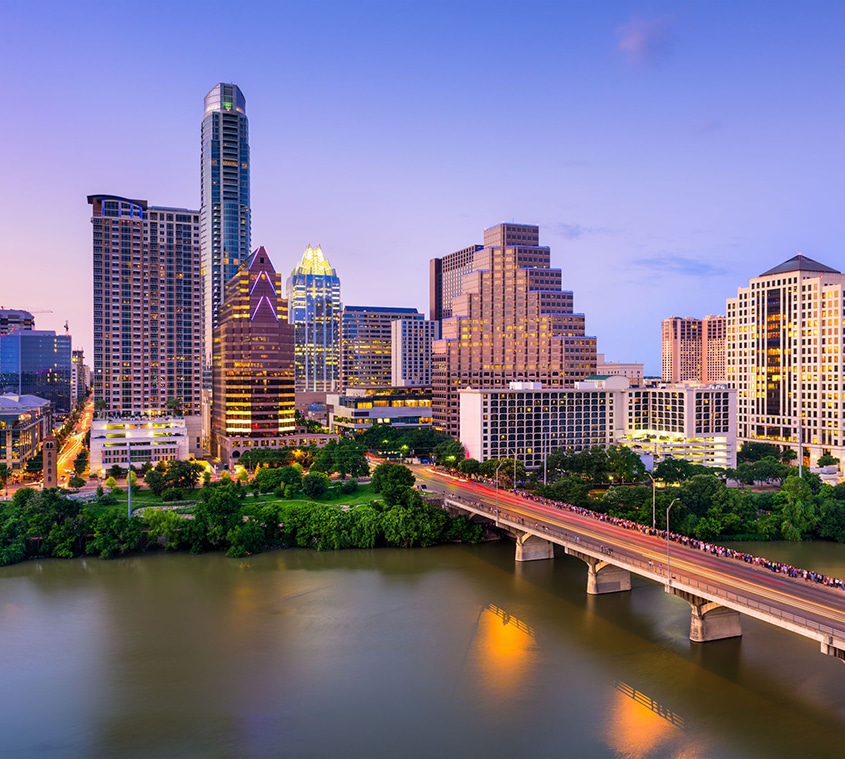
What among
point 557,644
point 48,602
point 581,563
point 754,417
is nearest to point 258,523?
point 48,602

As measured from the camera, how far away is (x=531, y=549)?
75875 millimetres

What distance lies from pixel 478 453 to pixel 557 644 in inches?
2870

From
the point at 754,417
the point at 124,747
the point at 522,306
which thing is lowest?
the point at 124,747

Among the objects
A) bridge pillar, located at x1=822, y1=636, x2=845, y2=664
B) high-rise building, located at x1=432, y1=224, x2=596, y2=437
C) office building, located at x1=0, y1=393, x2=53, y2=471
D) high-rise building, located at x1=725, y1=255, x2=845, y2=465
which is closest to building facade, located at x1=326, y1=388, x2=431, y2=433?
high-rise building, located at x1=432, y1=224, x2=596, y2=437

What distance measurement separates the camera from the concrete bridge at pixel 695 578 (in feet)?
143

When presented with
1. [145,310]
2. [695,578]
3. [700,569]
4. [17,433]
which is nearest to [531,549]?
[700,569]

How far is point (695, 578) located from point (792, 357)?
342ft

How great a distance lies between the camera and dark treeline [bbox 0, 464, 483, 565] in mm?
77500

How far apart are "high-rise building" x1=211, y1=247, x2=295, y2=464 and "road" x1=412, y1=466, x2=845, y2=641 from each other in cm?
6909

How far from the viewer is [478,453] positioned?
125062mm

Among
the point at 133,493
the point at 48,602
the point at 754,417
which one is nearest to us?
the point at 48,602

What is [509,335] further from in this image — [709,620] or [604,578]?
[709,620]

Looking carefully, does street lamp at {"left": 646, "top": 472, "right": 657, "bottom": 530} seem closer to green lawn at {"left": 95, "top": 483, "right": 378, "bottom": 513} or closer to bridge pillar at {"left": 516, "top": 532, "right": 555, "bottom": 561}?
bridge pillar at {"left": 516, "top": 532, "right": 555, "bottom": 561}

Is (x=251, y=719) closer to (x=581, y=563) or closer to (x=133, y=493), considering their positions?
(x=581, y=563)
